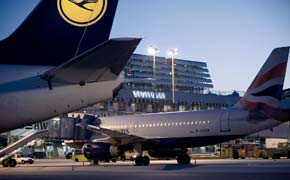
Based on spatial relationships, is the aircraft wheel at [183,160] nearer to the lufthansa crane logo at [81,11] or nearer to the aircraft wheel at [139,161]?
the aircraft wheel at [139,161]

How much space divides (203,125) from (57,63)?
19.3m

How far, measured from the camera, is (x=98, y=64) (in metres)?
9.82

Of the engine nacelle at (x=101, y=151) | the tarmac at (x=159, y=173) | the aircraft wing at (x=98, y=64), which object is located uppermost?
the aircraft wing at (x=98, y=64)

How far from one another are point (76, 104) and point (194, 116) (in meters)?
20.1

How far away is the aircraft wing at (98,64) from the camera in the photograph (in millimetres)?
9079

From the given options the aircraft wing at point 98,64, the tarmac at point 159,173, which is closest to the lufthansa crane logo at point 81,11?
the aircraft wing at point 98,64

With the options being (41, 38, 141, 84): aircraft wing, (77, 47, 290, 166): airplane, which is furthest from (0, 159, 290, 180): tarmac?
(41, 38, 141, 84): aircraft wing

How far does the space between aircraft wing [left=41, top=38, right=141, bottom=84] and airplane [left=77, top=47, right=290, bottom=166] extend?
1860 cm

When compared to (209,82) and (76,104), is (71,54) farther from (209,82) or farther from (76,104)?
(209,82)

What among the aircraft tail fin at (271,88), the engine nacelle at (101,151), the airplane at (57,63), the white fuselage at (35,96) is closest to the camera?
the airplane at (57,63)

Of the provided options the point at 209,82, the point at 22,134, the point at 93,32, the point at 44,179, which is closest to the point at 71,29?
the point at 93,32

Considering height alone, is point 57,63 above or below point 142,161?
above

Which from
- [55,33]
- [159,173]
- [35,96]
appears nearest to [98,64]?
[35,96]

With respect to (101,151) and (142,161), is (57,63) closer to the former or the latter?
(142,161)
